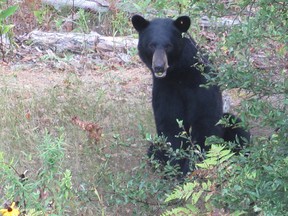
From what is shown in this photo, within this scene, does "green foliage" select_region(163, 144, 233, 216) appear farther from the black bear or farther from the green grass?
the black bear

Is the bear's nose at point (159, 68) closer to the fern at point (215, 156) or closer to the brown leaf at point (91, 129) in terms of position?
the brown leaf at point (91, 129)

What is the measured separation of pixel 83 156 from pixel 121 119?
1.06 meters

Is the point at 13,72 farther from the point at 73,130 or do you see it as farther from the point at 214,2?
the point at 214,2

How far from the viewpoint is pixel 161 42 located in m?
6.73

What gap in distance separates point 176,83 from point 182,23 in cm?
57

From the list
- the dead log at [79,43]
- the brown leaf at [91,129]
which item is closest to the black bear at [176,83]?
the brown leaf at [91,129]

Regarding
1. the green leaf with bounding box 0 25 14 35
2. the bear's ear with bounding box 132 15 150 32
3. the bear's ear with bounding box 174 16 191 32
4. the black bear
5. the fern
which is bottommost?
the green leaf with bounding box 0 25 14 35

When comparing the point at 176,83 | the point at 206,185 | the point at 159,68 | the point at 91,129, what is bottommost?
the point at 91,129

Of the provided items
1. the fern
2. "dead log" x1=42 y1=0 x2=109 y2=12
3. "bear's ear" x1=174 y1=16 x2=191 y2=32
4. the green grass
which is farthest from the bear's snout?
"dead log" x1=42 y1=0 x2=109 y2=12

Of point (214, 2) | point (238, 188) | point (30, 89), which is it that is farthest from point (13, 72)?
point (238, 188)

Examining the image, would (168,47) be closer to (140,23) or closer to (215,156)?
(140,23)

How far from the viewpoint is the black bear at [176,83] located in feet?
22.1

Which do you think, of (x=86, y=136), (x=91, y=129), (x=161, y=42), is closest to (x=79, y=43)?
(x=86, y=136)

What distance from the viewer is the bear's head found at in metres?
6.65
